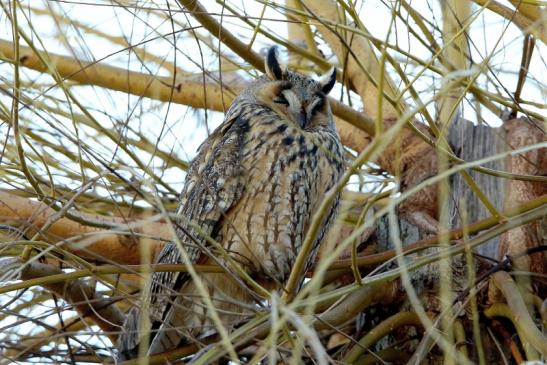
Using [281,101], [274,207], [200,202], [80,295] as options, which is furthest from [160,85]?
[80,295]

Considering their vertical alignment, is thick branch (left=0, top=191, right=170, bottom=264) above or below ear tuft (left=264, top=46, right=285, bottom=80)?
below

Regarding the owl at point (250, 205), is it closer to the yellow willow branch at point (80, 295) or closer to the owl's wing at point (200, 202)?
the owl's wing at point (200, 202)

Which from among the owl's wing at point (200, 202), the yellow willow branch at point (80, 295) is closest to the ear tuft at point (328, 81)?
the owl's wing at point (200, 202)

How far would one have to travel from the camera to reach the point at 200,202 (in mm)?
2941

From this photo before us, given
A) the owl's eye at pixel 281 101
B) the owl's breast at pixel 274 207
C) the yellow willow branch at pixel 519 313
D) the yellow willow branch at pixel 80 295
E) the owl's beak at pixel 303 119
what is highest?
the owl's eye at pixel 281 101

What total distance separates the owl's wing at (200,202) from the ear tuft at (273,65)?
0.24 metres

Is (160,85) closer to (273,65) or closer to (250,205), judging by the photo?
(273,65)

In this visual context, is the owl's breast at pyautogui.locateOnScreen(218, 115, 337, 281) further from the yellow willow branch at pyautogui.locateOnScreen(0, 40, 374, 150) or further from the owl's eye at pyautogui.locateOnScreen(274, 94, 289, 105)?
the yellow willow branch at pyautogui.locateOnScreen(0, 40, 374, 150)

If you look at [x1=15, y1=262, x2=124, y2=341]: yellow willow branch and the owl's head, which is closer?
[x1=15, y1=262, x2=124, y2=341]: yellow willow branch

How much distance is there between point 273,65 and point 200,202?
0.63 meters

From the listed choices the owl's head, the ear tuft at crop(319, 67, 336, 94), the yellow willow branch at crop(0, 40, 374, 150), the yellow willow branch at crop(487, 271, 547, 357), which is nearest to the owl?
the owl's head

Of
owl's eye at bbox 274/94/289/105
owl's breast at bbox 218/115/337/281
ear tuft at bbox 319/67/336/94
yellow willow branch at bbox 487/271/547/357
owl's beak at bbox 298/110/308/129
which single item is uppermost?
ear tuft at bbox 319/67/336/94

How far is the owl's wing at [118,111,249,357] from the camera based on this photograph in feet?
8.99

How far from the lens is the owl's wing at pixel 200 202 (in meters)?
2.74
